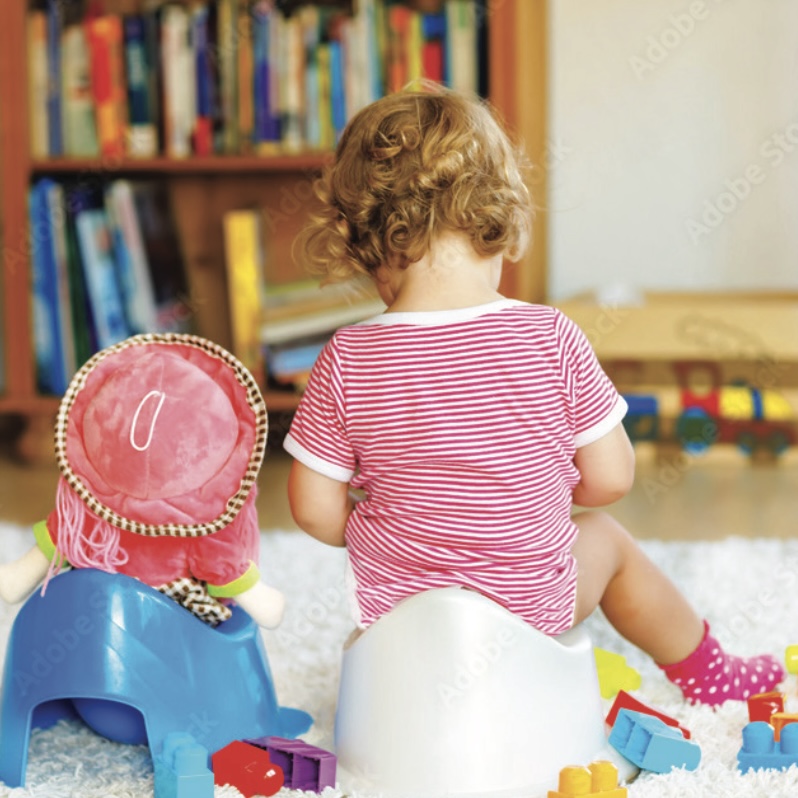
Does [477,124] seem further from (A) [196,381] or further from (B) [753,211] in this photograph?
(B) [753,211]

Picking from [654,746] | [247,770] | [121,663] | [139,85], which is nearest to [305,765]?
[247,770]

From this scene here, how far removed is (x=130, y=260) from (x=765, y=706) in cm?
157

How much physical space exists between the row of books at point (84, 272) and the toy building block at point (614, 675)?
134 cm

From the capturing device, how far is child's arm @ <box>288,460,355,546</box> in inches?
39.6

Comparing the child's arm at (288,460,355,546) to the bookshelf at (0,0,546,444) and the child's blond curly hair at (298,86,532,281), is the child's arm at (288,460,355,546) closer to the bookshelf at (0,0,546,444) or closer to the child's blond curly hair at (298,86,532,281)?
the child's blond curly hair at (298,86,532,281)

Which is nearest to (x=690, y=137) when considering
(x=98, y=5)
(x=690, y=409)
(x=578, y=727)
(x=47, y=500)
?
(x=690, y=409)

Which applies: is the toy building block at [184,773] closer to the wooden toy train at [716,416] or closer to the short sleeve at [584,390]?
the short sleeve at [584,390]

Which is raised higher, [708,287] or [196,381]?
[196,381]

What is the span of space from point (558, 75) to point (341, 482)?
164 cm

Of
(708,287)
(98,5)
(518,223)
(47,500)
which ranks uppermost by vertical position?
(98,5)

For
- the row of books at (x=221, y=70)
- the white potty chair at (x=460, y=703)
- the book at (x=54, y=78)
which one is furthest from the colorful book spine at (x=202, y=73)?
the white potty chair at (x=460, y=703)

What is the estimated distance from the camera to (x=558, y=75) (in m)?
2.45

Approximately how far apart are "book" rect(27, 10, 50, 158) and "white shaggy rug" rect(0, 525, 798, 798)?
0.81 metres

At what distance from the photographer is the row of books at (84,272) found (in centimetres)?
226
